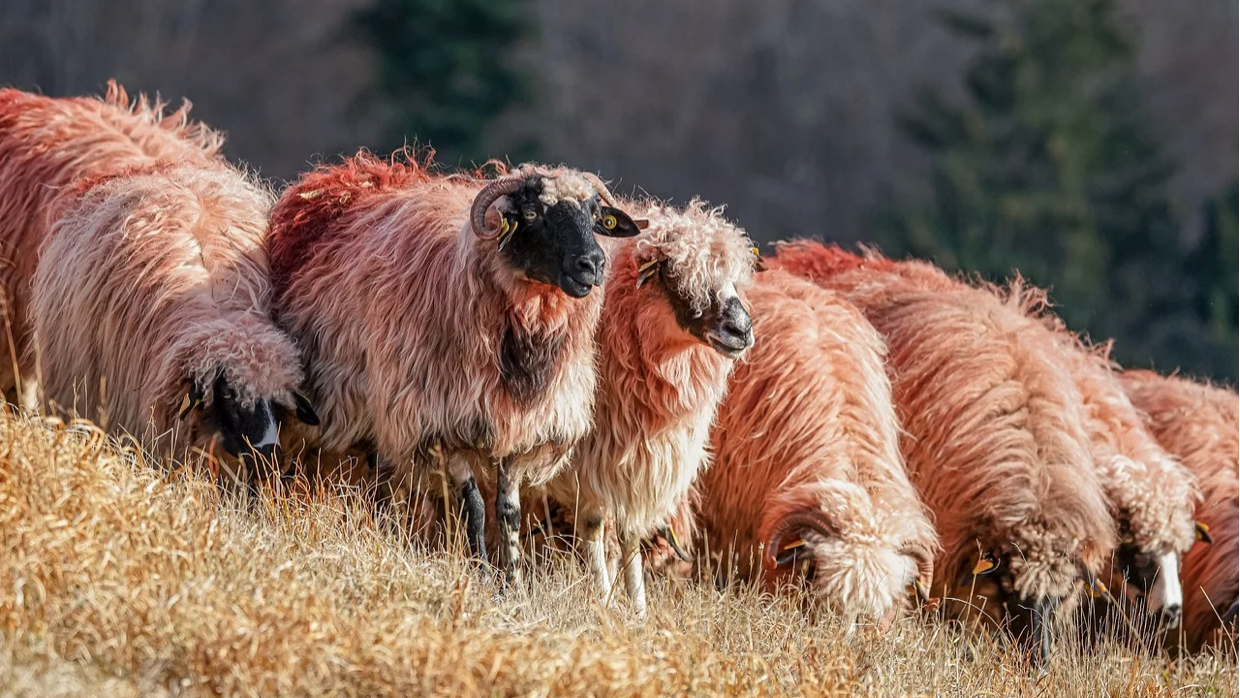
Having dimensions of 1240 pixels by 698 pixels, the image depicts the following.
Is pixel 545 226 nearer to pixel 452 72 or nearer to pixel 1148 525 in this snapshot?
pixel 1148 525

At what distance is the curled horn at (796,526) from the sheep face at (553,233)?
5.58 feet

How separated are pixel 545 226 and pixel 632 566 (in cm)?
177

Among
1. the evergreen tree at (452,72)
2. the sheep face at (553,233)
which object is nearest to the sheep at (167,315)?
the sheep face at (553,233)

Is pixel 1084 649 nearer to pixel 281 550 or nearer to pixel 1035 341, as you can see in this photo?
pixel 1035 341

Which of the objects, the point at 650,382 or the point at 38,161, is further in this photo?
Result: the point at 38,161

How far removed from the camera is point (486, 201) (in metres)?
6.71

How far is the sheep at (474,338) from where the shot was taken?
6.70 m

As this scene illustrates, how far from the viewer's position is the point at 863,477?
7898 millimetres

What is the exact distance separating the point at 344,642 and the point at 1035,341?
5504 millimetres

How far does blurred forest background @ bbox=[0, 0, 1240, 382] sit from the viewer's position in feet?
81.4

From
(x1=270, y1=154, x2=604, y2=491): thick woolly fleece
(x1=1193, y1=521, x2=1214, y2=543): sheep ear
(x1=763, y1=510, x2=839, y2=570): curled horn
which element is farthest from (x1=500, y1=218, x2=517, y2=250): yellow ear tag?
(x1=1193, y1=521, x2=1214, y2=543): sheep ear

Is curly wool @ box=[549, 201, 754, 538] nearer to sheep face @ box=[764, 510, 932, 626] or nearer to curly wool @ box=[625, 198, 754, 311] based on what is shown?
curly wool @ box=[625, 198, 754, 311]

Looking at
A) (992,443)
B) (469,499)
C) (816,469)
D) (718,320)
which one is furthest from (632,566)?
(992,443)

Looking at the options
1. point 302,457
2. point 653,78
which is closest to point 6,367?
point 302,457
